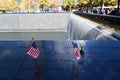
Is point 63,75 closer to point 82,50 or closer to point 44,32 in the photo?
point 82,50

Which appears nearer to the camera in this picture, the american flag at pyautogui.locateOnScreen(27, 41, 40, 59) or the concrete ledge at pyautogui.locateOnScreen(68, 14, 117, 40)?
the american flag at pyautogui.locateOnScreen(27, 41, 40, 59)

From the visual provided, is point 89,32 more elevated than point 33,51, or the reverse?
point 33,51

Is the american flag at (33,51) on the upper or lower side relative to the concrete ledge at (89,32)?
upper

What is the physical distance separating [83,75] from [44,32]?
46574 millimetres

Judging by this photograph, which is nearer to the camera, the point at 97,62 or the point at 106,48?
the point at 97,62

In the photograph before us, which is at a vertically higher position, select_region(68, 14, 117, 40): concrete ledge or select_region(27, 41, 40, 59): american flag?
select_region(27, 41, 40, 59): american flag

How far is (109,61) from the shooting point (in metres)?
5.73

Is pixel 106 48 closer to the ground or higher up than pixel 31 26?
higher up

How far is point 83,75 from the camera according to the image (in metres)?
5.27

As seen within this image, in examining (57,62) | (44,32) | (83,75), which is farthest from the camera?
(44,32)

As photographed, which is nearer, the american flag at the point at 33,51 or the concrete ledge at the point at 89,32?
the american flag at the point at 33,51

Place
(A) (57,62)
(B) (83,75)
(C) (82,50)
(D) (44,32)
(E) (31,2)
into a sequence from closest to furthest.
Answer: (B) (83,75) → (A) (57,62) → (C) (82,50) → (D) (44,32) → (E) (31,2)

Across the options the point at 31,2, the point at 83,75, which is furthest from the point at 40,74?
the point at 31,2

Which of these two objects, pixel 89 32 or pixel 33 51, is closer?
pixel 33 51
